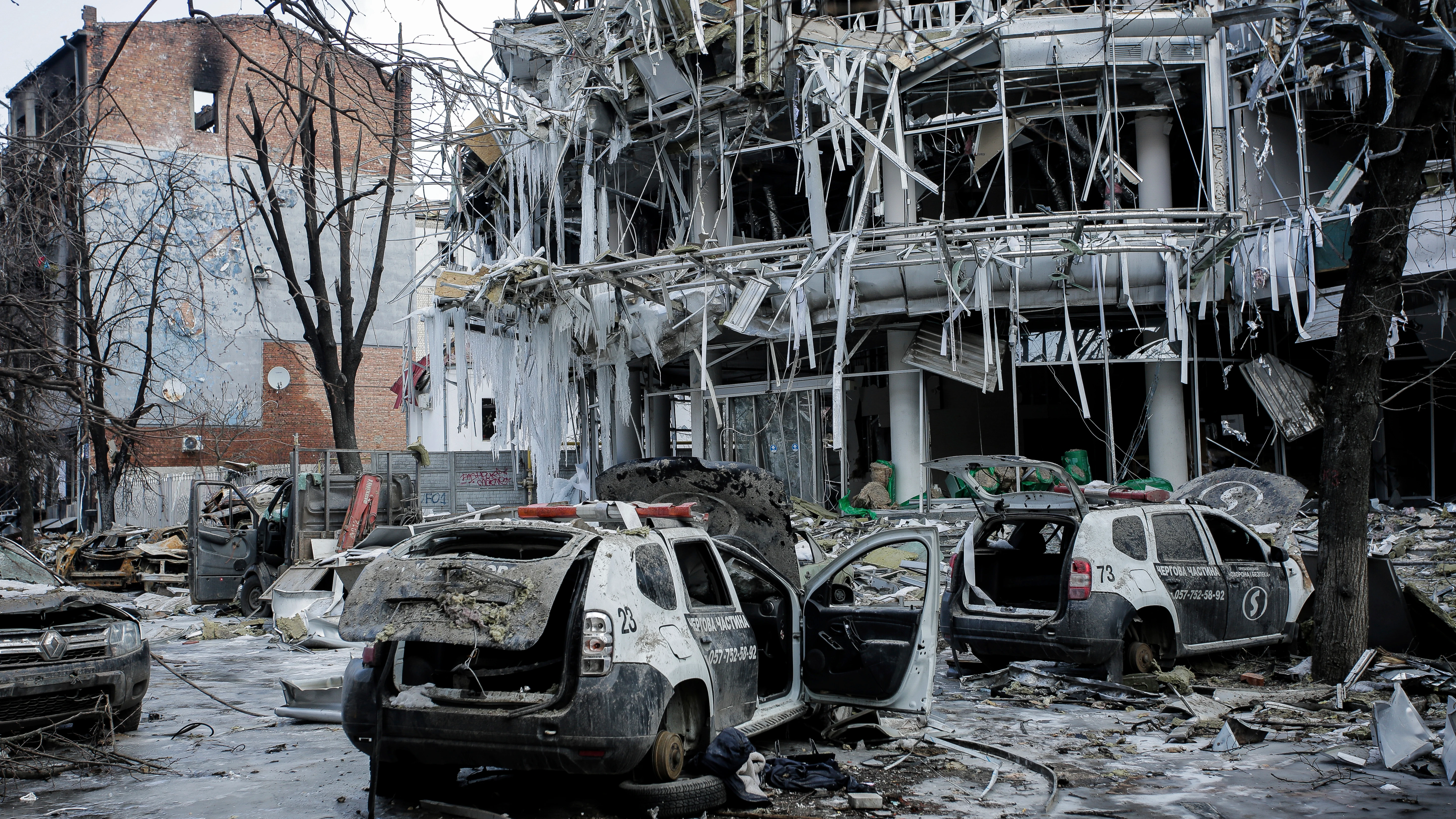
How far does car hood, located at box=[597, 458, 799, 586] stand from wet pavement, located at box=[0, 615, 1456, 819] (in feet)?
5.08

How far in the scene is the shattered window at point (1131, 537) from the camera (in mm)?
8789

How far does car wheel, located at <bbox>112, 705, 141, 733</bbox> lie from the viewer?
24.6ft

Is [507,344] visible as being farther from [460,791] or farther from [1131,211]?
[460,791]

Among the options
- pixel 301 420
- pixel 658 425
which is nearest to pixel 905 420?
pixel 658 425

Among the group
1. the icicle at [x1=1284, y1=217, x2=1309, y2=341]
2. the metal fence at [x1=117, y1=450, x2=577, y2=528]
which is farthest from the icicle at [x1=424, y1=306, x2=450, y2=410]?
the icicle at [x1=1284, y1=217, x2=1309, y2=341]

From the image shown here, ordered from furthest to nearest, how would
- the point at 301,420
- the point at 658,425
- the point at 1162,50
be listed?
the point at 301,420 → the point at 658,425 → the point at 1162,50

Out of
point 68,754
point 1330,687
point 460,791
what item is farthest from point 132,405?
point 1330,687

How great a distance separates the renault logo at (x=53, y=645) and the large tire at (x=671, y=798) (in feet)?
13.5

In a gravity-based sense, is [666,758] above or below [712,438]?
Result: below

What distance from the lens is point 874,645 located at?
696 centimetres

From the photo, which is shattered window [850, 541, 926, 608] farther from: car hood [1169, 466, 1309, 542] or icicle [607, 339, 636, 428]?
icicle [607, 339, 636, 428]

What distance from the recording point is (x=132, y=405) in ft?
93.6

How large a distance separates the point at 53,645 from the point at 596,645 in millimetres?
4111

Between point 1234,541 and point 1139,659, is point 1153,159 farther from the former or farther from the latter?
point 1139,659
